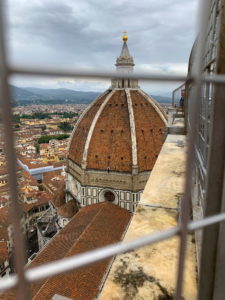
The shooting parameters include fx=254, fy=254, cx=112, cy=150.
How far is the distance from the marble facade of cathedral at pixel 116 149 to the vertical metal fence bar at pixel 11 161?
43.3ft

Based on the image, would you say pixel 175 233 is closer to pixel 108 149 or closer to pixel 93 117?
pixel 108 149

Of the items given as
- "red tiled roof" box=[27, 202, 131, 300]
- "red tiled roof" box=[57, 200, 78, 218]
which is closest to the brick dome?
"red tiled roof" box=[57, 200, 78, 218]

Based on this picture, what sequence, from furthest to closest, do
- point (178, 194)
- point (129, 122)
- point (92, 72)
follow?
point (129, 122) → point (178, 194) → point (92, 72)

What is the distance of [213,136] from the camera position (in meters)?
1.15

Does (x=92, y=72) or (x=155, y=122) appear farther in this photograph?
(x=155, y=122)

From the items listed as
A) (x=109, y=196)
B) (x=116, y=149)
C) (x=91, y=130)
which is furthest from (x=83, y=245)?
(x=91, y=130)

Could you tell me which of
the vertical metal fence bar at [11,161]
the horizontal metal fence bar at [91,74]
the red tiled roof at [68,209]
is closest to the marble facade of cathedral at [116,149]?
the red tiled roof at [68,209]

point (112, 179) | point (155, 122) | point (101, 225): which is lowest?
point (101, 225)

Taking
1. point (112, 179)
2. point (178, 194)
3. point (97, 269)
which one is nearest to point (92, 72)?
point (178, 194)

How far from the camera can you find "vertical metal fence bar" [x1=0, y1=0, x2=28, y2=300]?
572mm

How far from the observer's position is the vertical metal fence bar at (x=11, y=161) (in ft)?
1.88

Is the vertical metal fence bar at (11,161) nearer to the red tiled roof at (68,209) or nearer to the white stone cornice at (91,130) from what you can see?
the white stone cornice at (91,130)

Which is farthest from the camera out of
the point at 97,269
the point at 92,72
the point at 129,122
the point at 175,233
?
the point at 129,122

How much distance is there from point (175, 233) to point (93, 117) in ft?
49.8
